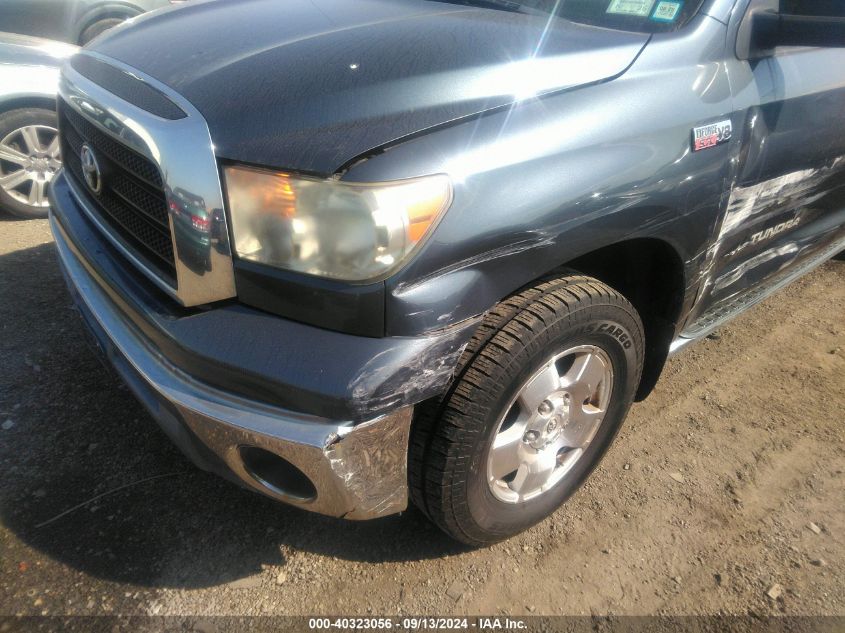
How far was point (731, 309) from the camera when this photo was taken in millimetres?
2570

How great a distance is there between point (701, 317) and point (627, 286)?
450 mm

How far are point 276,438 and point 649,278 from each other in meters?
1.33

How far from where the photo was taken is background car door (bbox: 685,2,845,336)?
1.95 meters

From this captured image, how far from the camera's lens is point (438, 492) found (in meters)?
1.71

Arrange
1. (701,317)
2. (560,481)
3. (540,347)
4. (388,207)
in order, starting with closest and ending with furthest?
(388,207) → (540,347) → (560,481) → (701,317)

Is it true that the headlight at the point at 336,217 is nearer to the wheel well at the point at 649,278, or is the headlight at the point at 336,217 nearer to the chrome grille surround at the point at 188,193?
the chrome grille surround at the point at 188,193

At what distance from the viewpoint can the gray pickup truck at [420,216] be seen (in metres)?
1.40

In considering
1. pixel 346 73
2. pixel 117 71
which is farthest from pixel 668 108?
pixel 117 71

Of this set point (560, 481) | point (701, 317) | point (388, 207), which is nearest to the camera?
point (388, 207)

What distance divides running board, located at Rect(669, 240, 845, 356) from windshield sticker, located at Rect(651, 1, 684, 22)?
3.49ft

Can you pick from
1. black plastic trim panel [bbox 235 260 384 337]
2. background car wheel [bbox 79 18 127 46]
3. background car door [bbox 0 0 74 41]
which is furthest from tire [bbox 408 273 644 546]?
background car wheel [bbox 79 18 127 46]

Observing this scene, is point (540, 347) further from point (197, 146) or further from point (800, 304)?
point (800, 304)

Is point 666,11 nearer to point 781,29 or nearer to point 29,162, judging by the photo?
point 781,29

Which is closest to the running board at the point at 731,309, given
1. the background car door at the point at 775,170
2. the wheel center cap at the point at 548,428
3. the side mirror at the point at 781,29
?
the background car door at the point at 775,170
